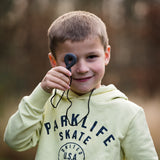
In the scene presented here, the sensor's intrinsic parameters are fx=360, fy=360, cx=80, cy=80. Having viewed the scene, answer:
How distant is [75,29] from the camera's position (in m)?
2.33

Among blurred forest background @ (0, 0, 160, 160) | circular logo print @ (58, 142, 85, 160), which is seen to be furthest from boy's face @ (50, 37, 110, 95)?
blurred forest background @ (0, 0, 160, 160)

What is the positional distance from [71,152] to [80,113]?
26cm

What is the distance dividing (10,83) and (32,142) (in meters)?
4.53

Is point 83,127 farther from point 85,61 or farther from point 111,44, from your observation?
point 111,44

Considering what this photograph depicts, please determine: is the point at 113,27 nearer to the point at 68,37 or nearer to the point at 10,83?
the point at 10,83

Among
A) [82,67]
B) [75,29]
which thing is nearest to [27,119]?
[82,67]

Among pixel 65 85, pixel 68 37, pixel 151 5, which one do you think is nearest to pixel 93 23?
pixel 68 37

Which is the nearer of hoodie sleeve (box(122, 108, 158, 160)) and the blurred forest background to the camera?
hoodie sleeve (box(122, 108, 158, 160))

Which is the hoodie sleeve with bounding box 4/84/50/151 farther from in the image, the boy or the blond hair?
the blond hair

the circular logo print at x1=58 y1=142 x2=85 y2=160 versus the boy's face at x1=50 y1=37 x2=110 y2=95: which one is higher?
the boy's face at x1=50 y1=37 x2=110 y2=95

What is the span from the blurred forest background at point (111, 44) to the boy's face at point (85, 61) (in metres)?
3.92

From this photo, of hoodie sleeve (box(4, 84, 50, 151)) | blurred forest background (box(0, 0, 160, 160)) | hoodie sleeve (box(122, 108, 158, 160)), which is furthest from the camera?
blurred forest background (box(0, 0, 160, 160))

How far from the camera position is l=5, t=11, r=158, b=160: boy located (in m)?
2.27

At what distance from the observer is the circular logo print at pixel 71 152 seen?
229 centimetres
